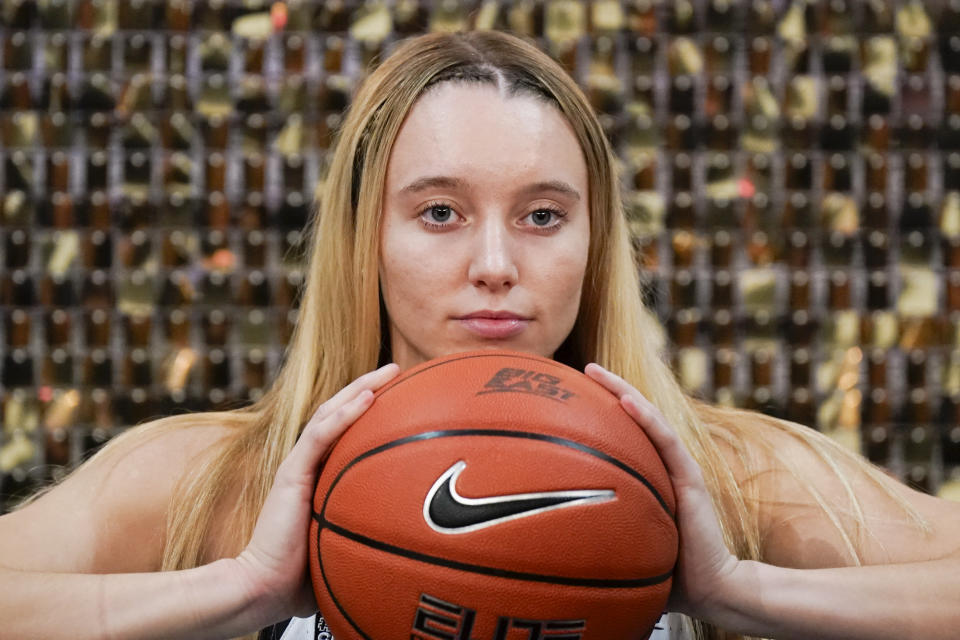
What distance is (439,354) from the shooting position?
1021 millimetres

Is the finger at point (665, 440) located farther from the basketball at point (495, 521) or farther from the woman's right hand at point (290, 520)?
the woman's right hand at point (290, 520)

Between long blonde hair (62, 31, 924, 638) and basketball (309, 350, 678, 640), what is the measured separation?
11.6 inches

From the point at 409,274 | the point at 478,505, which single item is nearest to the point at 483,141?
the point at 409,274

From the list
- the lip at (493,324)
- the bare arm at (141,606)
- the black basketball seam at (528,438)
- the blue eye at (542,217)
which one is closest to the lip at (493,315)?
the lip at (493,324)

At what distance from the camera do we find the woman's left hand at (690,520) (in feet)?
2.77

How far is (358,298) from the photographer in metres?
1.12

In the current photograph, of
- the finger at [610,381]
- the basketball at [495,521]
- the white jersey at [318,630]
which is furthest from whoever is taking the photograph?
the white jersey at [318,630]

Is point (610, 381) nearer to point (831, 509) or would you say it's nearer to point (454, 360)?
point (454, 360)

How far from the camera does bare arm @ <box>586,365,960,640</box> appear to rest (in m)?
0.85

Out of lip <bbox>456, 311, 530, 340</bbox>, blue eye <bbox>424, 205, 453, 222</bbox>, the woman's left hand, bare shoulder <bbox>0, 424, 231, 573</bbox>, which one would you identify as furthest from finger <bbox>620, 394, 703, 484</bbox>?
bare shoulder <bbox>0, 424, 231, 573</bbox>

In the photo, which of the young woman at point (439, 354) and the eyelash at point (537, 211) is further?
the eyelash at point (537, 211)

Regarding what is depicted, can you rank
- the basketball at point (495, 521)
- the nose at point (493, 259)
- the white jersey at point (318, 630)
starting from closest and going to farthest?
the basketball at point (495, 521) < the nose at point (493, 259) < the white jersey at point (318, 630)

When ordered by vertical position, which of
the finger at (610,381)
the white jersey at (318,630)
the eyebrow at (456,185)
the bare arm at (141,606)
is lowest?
the white jersey at (318,630)

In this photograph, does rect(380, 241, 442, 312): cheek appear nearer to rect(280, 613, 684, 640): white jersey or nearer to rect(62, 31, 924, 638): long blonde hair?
rect(62, 31, 924, 638): long blonde hair
